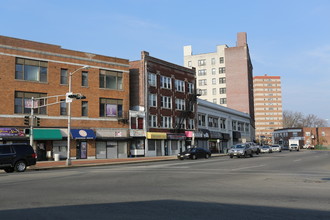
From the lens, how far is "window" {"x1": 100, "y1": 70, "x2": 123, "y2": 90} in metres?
45.6

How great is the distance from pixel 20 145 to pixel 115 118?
22.1 m

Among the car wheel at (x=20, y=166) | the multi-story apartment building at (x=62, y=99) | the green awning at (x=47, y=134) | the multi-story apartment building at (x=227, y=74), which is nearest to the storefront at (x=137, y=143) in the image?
the multi-story apartment building at (x=62, y=99)

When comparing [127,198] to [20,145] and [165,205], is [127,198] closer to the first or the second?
[165,205]

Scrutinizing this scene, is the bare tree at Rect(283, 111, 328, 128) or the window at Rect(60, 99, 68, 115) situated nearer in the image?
the window at Rect(60, 99, 68, 115)

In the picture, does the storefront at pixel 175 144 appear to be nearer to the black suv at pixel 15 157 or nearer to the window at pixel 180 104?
the window at pixel 180 104

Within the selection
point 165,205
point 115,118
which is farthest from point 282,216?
point 115,118

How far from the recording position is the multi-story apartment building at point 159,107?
164 ft

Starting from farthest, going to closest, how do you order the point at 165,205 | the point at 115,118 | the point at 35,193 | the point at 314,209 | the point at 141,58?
the point at 141,58
the point at 115,118
the point at 35,193
the point at 165,205
the point at 314,209

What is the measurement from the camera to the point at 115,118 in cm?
4622

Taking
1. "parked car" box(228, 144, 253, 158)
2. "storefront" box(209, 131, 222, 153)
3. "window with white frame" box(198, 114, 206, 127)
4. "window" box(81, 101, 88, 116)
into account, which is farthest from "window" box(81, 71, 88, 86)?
"storefront" box(209, 131, 222, 153)

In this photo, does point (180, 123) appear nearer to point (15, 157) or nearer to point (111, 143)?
point (111, 143)

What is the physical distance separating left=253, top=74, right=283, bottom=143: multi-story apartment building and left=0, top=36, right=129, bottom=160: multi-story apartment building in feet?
493

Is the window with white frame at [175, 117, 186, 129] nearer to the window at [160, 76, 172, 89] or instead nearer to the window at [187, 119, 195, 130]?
the window at [187, 119, 195, 130]

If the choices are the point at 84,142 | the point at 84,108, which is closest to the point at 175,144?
the point at 84,142
